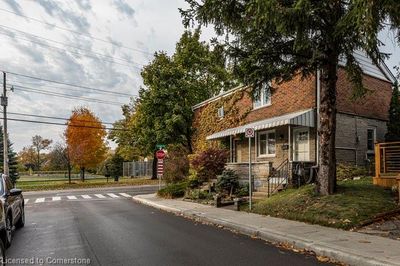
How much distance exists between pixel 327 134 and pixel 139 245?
7516 millimetres

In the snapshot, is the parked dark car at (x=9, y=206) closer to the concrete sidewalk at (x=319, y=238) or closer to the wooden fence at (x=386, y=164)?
the concrete sidewalk at (x=319, y=238)

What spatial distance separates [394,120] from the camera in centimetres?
2050

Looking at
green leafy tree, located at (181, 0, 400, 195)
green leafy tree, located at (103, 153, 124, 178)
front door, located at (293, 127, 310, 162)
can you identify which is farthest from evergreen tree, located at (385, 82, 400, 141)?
green leafy tree, located at (103, 153, 124, 178)

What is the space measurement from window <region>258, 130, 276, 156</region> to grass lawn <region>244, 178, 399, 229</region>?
745cm

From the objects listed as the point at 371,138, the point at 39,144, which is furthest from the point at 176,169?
the point at 39,144

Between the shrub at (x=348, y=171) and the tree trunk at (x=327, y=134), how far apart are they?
4990 millimetres

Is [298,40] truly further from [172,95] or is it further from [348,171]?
[172,95]

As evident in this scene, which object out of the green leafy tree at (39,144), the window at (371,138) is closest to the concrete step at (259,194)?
the window at (371,138)

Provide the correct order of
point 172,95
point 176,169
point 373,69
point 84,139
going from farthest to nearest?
point 84,139
point 172,95
point 176,169
point 373,69

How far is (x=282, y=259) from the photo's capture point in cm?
782

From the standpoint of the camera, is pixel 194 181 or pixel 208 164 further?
pixel 208 164

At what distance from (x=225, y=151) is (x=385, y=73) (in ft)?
35.2

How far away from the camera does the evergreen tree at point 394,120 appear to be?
66.0ft

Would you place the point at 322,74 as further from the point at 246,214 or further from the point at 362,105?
the point at 362,105
